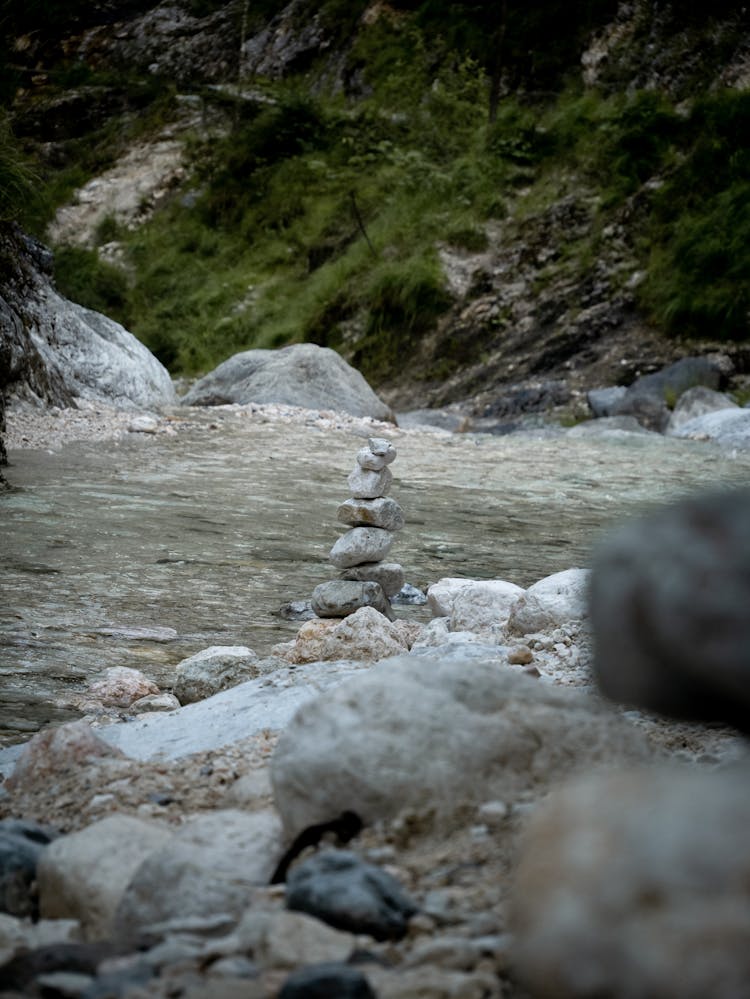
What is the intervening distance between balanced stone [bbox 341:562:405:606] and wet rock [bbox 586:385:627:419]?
1199 centimetres

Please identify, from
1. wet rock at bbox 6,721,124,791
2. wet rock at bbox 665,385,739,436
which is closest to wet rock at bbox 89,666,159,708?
wet rock at bbox 6,721,124,791

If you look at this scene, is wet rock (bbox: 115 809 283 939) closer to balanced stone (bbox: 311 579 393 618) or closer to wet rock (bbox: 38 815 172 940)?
wet rock (bbox: 38 815 172 940)

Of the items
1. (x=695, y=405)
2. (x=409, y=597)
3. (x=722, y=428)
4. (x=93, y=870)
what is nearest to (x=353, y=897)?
(x=93, y=870)

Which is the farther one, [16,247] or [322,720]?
[16,247]

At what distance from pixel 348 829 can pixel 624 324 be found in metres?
18.7

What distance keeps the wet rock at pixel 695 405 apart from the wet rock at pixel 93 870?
1422 centimetres

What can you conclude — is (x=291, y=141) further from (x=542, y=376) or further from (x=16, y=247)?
(x=16, y=247)

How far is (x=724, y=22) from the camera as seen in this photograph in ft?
73.9

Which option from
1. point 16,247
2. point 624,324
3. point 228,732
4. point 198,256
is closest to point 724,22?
point 624,324

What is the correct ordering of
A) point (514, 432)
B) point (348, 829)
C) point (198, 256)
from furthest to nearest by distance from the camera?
point (198, 256)
point (514, 432)
point (348, 829)

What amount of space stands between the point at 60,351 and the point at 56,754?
13.5 m

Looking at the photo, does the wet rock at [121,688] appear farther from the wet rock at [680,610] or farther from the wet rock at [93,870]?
the wet rock at [680,610]

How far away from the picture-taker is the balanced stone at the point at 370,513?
5098 millimetres

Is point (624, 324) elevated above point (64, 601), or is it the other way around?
point (624, 324)
